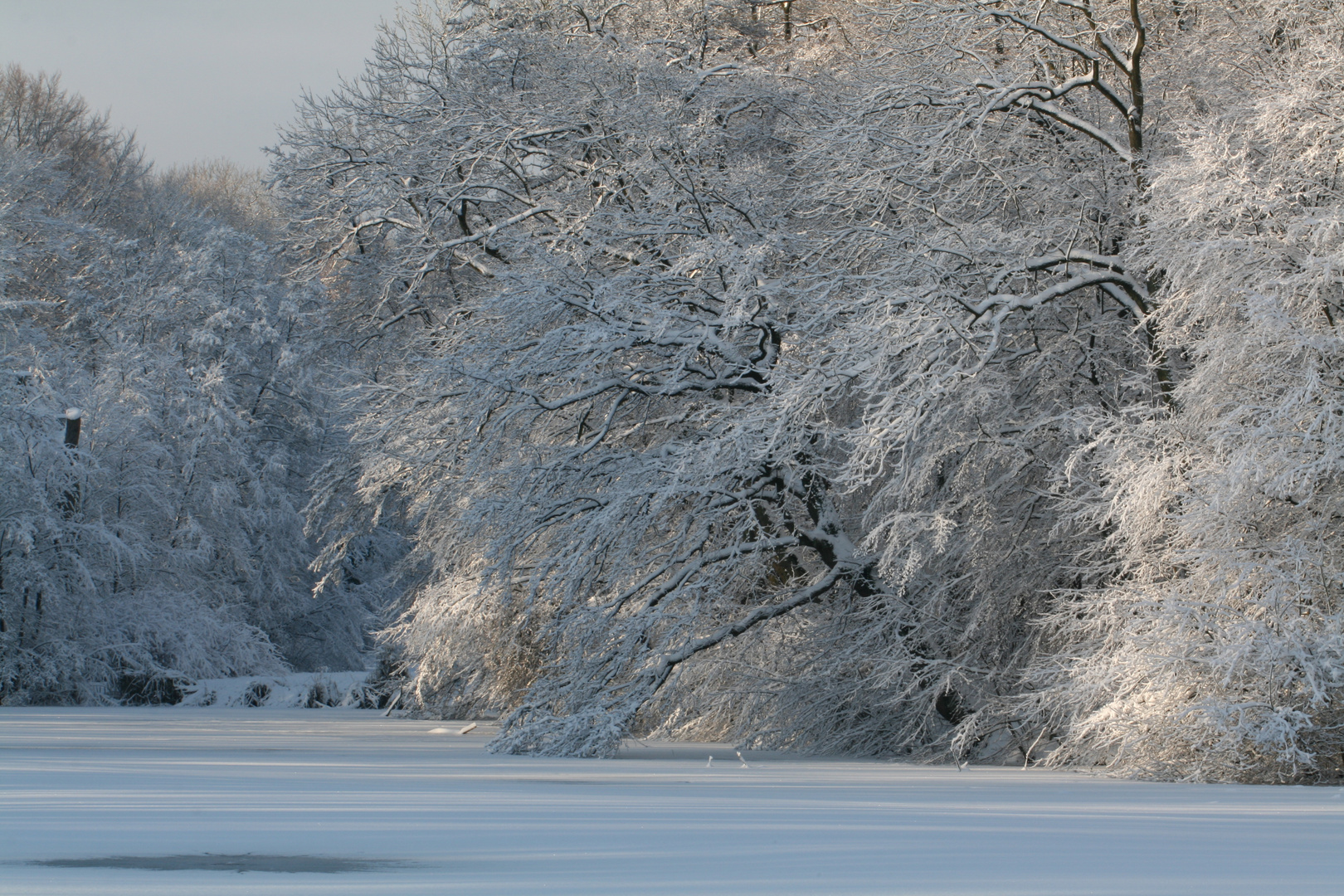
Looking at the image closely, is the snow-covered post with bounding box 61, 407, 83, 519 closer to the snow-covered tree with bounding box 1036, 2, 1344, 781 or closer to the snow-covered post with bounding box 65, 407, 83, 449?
the snow-covered post with bounding box 65, 407, 83, 449

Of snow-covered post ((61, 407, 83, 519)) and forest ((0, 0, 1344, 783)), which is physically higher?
forest ((0, 0, 1344, 783))

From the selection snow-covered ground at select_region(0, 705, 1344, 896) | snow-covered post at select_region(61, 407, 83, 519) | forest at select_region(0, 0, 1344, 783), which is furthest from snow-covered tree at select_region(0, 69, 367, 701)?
snow-covered ground at select_region(0, 705, 1344, 896)

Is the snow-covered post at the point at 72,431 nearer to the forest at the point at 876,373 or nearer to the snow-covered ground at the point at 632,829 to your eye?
the forest at the point at 876,373

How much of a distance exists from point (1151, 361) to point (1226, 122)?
6.93 ft

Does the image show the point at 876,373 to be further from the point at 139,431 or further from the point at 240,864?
the point at 139,431

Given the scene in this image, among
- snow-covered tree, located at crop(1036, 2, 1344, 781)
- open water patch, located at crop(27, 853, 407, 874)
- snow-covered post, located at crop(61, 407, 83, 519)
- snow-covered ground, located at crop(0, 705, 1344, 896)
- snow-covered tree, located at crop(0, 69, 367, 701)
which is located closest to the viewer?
snow-covered ground, located at crop(0, 705, 1344, 896)

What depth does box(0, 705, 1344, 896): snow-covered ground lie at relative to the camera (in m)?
5.23

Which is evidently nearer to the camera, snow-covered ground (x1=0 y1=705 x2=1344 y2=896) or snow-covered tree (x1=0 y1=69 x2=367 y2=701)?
snow-covered ground (x1=0 y1=705 x2=1344 y2=896)

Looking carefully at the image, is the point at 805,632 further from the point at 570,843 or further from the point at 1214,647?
the point at 570,843

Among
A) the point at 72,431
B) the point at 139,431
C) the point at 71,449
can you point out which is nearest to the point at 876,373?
the point at 71,449

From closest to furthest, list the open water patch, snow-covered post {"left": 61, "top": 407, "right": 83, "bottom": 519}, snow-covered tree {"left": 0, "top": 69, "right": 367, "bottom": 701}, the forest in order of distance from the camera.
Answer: the open water patch < the forest < snow-covered tree {"left": 0, "top": 69, "right": 367, "bottom": 701} < snow-covered post {"left": 61, "top": 407, "right": 83, "bottom": 519}

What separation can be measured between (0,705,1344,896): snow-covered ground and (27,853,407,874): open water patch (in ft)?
0.09

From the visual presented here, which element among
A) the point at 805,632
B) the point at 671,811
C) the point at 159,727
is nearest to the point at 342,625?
the point at 159,727

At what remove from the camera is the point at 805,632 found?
14.8 meters
